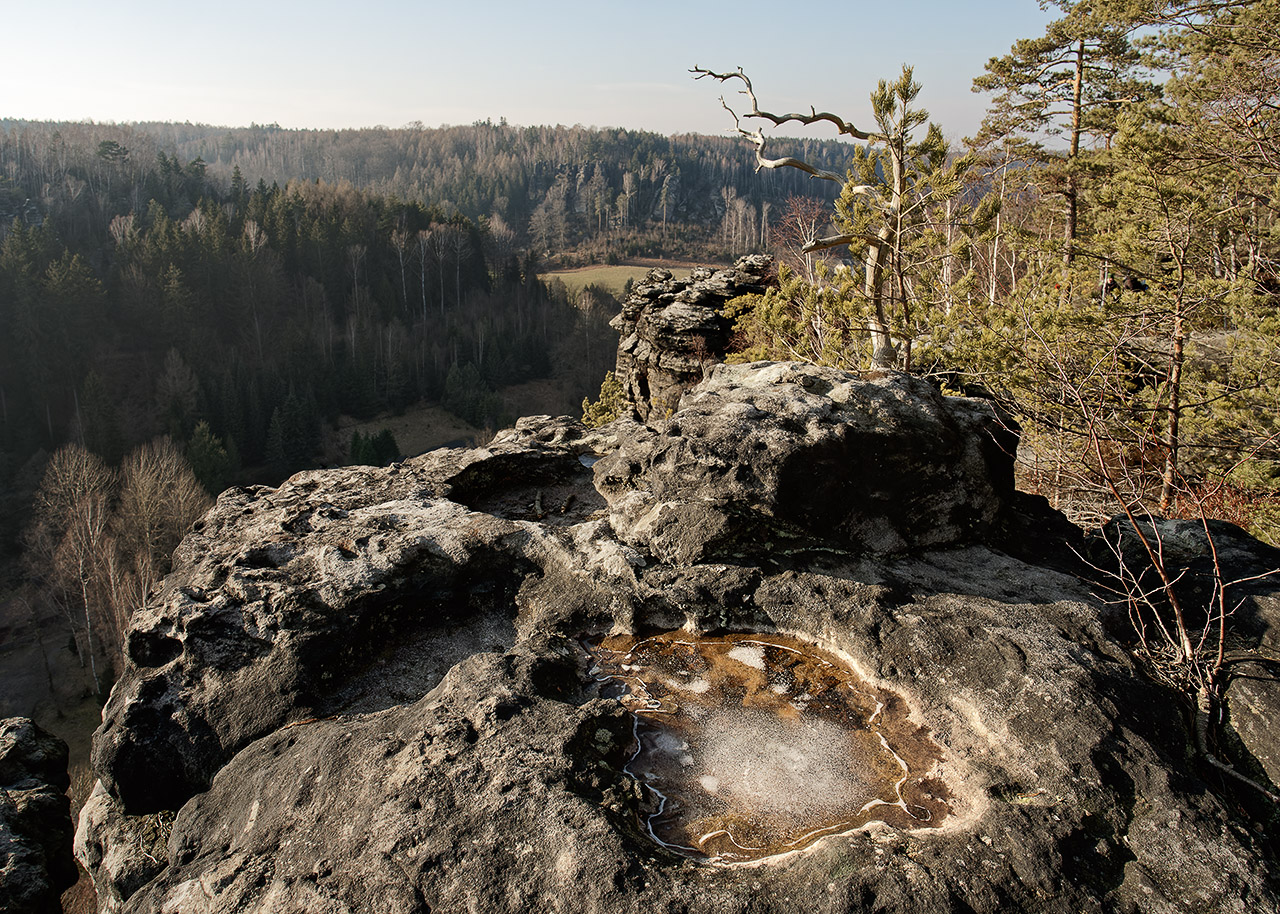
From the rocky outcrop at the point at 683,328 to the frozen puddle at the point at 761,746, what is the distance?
17.1 m

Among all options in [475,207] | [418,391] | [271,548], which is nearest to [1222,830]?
[271,548]

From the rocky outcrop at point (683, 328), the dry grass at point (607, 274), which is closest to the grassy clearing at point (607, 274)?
the dry grass at point (607, 274)

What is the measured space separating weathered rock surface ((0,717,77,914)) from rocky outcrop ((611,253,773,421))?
17.4 metres

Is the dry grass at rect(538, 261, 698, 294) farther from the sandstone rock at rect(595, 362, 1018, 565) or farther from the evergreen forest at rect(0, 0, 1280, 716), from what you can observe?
the sandstone rock at rect(595, 362, 1018, 565)

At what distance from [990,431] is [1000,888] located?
4.48 metres

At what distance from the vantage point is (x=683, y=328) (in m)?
22.5

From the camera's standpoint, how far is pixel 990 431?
658cm

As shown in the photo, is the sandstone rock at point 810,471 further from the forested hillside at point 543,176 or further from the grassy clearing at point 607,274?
the forested hillside at point 543,176

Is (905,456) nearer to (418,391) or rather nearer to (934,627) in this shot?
(934,627)

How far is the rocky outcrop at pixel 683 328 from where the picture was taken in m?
22.4

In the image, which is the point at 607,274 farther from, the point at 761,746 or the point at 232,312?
the point at 761,746

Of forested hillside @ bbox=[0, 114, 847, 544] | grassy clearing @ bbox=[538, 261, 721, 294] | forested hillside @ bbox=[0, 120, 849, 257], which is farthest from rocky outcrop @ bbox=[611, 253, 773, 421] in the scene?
forested hillside @ bbox=[0, 120, 849, 257]

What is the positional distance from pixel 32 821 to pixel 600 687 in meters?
3.44

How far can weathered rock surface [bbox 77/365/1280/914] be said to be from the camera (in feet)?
9.53
